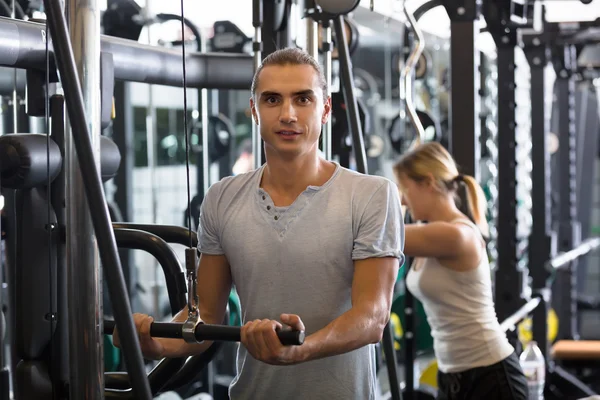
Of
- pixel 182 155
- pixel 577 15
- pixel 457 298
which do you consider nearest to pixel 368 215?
pixel 457 298

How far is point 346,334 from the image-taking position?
5.62 feet

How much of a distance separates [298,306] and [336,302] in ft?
0.27

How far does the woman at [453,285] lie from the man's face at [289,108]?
1298mm

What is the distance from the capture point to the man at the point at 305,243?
181cm

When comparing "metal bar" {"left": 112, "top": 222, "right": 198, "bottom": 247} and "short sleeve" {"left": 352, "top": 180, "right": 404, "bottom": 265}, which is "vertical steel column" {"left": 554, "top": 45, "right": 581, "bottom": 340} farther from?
"short sleeve" {"left": 352, "top": 180, "right": 404, "bottom": 265}

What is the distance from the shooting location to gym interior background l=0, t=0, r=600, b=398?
278 cm

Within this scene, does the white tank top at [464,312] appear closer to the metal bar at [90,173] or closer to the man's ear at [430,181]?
the man's ear at [430,181]

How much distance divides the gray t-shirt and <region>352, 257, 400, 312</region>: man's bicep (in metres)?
0.02

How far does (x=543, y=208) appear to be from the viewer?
6.16 m

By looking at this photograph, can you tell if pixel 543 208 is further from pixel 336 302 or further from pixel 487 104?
pixel 336 302

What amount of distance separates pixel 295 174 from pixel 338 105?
4.43ft

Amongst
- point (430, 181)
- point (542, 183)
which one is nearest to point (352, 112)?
point (430, 181)

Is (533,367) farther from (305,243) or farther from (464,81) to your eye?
(305,243)

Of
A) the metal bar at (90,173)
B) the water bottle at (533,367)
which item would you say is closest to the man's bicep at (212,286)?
the metal bar at (90,173)
